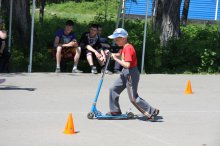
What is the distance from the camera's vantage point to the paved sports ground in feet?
28.8

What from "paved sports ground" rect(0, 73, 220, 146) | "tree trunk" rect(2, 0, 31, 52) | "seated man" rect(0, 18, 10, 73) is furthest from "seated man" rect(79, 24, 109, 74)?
"tree trunk" rect(2, 0, 31, 52)

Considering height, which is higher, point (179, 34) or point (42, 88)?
point (179, 34)

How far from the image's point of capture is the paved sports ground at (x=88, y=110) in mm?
8781

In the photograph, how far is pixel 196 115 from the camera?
11.0 m

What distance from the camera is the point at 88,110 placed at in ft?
35.9

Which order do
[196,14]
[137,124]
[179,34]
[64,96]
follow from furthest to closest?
[196,14] → [179,34] → [64,96] → [137,124]

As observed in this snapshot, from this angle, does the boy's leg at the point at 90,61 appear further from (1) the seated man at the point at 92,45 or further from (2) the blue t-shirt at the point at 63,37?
(2) the blue t-shirt at the point at 63,37

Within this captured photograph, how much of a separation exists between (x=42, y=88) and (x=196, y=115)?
3.69 metres

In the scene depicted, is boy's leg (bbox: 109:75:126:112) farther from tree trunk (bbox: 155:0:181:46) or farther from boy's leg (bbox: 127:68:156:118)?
tree trunk (bbox: 155:0:181:46)

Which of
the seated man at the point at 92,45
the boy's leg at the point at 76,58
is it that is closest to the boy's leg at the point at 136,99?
the seated man at the point at 92,45

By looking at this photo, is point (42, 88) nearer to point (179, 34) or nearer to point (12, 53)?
point (12, 53)

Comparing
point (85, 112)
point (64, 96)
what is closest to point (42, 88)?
point (64, 96)

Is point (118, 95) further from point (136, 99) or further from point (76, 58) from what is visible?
point (76, 58)

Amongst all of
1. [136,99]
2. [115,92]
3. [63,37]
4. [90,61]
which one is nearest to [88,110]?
[115,92]
